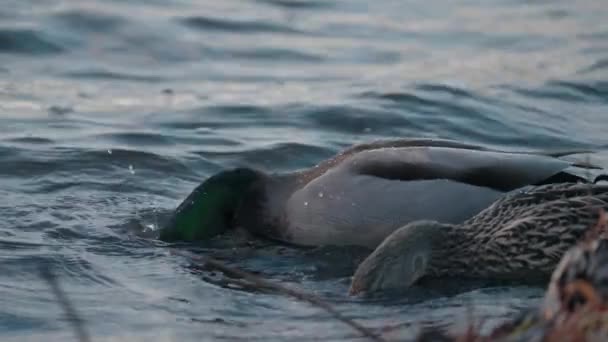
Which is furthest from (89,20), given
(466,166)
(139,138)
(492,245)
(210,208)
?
(492,245)

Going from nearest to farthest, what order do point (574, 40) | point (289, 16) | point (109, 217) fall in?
point (109, 217) → point (574, 40) → point (289, 16)

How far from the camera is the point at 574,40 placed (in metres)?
13.8

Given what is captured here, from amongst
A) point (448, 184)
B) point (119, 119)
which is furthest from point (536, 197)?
point (119, 119)

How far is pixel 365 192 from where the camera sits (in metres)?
7.36

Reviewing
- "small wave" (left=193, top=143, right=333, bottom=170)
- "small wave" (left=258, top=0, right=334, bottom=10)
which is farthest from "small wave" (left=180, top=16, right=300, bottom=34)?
"small wave" (left=193, top=143, right=333, bottom=170)

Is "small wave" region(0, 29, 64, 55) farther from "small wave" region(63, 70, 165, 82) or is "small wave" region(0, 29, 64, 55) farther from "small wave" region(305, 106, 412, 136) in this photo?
"small wave" region(305, 106, 412, 136)

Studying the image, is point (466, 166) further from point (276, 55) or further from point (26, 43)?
point (26, 43)

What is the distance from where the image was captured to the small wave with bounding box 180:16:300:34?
46.0 feet

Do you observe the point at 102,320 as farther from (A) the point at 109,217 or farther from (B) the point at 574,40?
(B) the point at 574,40

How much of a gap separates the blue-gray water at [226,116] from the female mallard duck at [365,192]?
7.4 inches

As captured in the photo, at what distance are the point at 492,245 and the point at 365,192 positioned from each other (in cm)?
118

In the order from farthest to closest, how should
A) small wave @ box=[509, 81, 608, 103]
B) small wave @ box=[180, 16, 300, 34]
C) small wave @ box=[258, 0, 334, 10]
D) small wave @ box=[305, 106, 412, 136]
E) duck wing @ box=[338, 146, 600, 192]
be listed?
1. small wave @ box=[258, 0, 334, 10]
2. small wave @ box=[180, 16, 300, 34]
3. small wave @ box=[509, 81, 608, 103]
4. small wave @ box=[305, 106, 412, 136]
5. duck wing @ box=[338, 146, 600, 192]

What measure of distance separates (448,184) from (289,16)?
7.91 metres

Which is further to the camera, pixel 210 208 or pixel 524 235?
pixel 210 208
